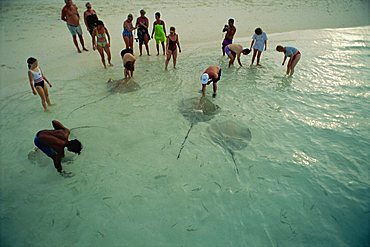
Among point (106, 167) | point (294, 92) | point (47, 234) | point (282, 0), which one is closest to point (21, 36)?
point (106, 167)

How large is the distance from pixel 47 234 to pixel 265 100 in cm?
620

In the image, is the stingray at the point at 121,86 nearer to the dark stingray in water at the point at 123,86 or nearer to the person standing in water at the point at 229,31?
the dark stingray in water at the point at 123,86

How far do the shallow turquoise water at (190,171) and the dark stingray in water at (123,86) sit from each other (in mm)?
179

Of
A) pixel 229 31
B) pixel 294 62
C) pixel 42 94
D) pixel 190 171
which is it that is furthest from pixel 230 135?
pixel 42 94

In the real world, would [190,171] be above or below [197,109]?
below

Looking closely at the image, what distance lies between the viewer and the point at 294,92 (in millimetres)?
7402

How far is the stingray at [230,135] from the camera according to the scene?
546cm

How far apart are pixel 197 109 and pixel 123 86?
8.67 feet

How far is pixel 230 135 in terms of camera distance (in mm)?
5742

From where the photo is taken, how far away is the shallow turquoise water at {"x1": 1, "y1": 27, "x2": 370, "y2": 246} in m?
3.96

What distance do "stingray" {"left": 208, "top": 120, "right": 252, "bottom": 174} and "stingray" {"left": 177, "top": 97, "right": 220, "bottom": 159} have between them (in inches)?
16.4

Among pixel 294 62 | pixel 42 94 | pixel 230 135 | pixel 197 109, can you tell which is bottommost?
pixel 230 135

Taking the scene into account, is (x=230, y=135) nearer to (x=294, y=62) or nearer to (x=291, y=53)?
(x=291, y=53)

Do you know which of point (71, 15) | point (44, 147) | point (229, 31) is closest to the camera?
point (44, 147)
